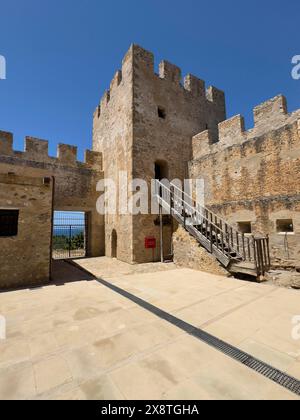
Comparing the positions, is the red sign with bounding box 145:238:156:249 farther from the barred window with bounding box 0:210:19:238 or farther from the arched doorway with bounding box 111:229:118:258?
the barred window with bounding box 0:210:19:238

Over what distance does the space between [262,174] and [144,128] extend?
5.74 meters

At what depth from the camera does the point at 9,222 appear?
5922 mm

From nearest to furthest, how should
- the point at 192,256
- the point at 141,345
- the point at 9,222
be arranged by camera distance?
the point at 141,345
the point at 9,222
the point at 192,256

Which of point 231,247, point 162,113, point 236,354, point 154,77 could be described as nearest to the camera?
point 236,354

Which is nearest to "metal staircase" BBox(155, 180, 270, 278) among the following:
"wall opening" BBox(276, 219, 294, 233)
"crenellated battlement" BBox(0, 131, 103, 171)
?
"wall opening" BBox(276, 219, 294, 233)

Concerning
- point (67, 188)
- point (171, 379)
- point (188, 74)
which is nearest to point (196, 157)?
point (188, 74)

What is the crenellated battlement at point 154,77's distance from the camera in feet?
34.3

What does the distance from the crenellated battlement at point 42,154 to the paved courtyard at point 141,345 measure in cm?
816

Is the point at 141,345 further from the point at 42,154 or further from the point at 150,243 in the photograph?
the point at 42,154

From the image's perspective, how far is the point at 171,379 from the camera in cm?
198

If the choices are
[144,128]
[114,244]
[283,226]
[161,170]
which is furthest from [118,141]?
[283,226]

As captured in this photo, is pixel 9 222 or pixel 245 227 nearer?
pixel 9 222

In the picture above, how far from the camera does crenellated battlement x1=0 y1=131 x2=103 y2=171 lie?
10.4m
